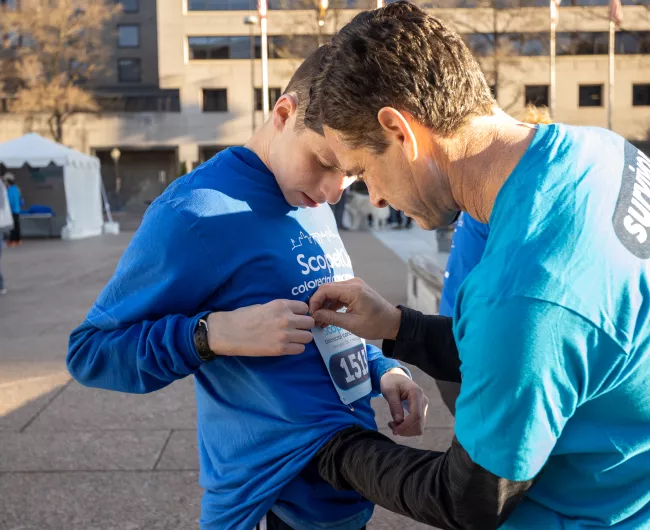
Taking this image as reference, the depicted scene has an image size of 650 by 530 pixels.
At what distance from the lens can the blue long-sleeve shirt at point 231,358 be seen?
1749 millimetres

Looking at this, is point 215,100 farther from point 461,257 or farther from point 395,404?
point 395,404

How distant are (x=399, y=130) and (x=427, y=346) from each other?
0.77 m

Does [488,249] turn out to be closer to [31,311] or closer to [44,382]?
[44,382]

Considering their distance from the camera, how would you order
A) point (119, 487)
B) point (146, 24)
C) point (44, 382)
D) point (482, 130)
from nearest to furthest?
1. point (482, 130)
2. point (119, 487)
3. point (44, 382)
4. point (146, 24)

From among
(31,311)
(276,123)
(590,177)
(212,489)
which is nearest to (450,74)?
(590,177)

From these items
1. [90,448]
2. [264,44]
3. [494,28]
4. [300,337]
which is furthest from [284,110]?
[494,28]

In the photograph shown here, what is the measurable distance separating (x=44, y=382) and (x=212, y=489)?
413 cm

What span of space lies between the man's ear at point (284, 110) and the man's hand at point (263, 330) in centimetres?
48

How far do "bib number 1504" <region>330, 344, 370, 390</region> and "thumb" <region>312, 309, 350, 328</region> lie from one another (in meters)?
0.11

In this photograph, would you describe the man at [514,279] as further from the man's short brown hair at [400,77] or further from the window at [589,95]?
the window at [589,95]

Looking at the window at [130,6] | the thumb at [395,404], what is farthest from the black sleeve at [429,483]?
the window at [130,6]

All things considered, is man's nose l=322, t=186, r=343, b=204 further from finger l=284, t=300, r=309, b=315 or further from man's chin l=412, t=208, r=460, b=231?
man's chin l=412, t=208, r=460, b=231

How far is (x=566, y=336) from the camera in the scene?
1.06 metres

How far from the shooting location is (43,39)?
1538 inches
